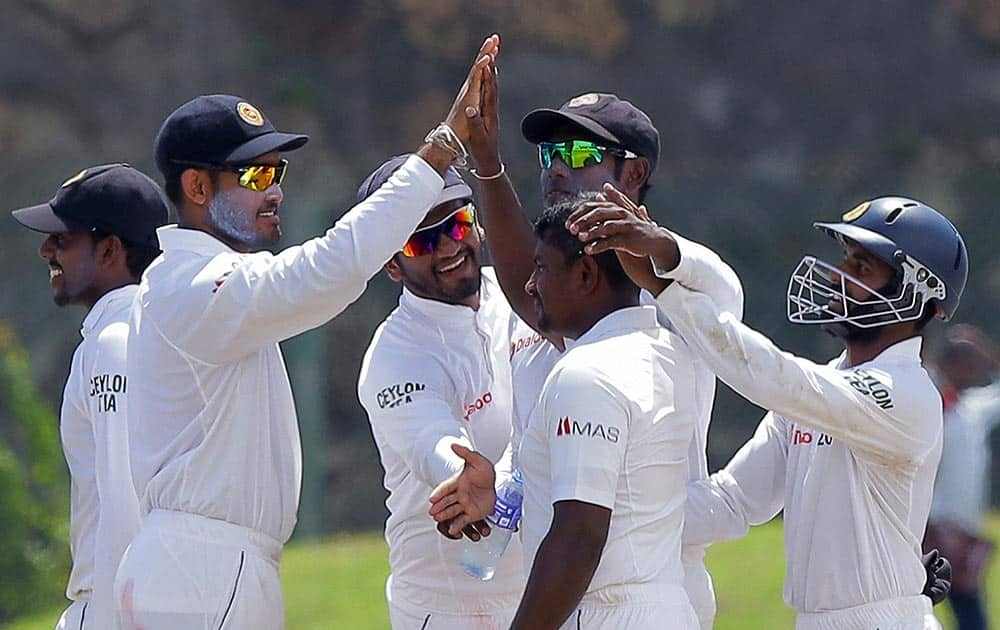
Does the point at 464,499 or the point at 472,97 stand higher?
the point at 472,97

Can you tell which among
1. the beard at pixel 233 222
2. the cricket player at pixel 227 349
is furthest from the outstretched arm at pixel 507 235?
the beard at pixel 233 222

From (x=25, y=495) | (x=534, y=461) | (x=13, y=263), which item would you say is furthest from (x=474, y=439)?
(x=13, y=263)

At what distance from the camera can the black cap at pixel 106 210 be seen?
5.88 metres

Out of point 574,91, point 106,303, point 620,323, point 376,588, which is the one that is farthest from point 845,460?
point 574,91

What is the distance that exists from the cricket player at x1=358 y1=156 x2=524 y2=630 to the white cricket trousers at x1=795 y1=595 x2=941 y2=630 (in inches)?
39.9

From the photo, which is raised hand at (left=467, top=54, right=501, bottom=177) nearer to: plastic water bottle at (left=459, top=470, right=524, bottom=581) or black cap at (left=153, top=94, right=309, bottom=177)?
black cap at (left=153, top=94, right=309, bottom=177)

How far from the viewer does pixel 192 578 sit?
492 cm

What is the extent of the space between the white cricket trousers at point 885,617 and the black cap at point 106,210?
8.59 feet

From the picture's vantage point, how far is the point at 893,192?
17312 mm

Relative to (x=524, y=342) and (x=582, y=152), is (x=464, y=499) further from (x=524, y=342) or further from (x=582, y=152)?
(x=582, y=152)

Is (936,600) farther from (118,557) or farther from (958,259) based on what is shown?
(118,557)

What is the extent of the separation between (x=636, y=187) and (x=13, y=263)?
11707 millimetres

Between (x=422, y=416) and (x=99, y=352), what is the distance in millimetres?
1174

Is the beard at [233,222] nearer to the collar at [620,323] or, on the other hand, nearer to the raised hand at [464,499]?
the raised hand at [464,499]
